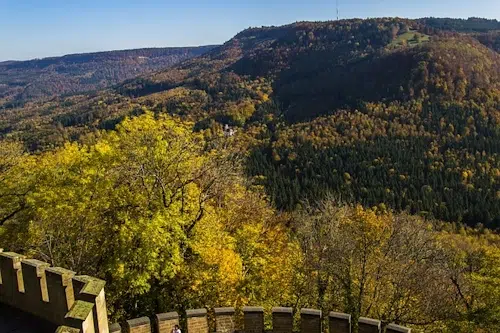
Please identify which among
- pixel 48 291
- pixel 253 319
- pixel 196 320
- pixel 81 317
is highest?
pixel 81 317

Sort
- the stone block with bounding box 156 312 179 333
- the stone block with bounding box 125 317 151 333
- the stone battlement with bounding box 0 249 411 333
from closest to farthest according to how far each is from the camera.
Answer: the stone battlement with bounding box 0 249 411 333
the stone block with bounding box 125 317 151 333
the stone block with bounding box 156 312 179 333

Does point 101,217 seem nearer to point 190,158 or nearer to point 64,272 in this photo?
point 190,158

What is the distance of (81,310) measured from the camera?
8914mm

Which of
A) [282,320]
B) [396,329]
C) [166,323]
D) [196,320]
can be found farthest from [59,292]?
[396,329]

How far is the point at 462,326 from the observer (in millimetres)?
20562

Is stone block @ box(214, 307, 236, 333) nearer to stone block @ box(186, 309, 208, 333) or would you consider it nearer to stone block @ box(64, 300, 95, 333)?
stone block @ box(186, 309, 208, 333)

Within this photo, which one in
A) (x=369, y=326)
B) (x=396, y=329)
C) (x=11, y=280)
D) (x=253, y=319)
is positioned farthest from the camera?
(x=253, y=319)

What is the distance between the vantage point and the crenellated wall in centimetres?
958

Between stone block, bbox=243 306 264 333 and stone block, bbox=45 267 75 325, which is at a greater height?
stone block, bbox=45 267 75 325

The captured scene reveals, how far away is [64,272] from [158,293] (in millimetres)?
10732

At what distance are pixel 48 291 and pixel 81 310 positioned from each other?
1.79 meters

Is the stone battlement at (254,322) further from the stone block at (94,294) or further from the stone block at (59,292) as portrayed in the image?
the stone block at (94,294)

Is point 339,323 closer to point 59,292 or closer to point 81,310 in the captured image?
point 81,310

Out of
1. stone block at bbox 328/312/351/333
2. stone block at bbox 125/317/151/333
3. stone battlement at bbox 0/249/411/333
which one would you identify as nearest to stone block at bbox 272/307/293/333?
stone battlement at bbox 0/249/411/333
